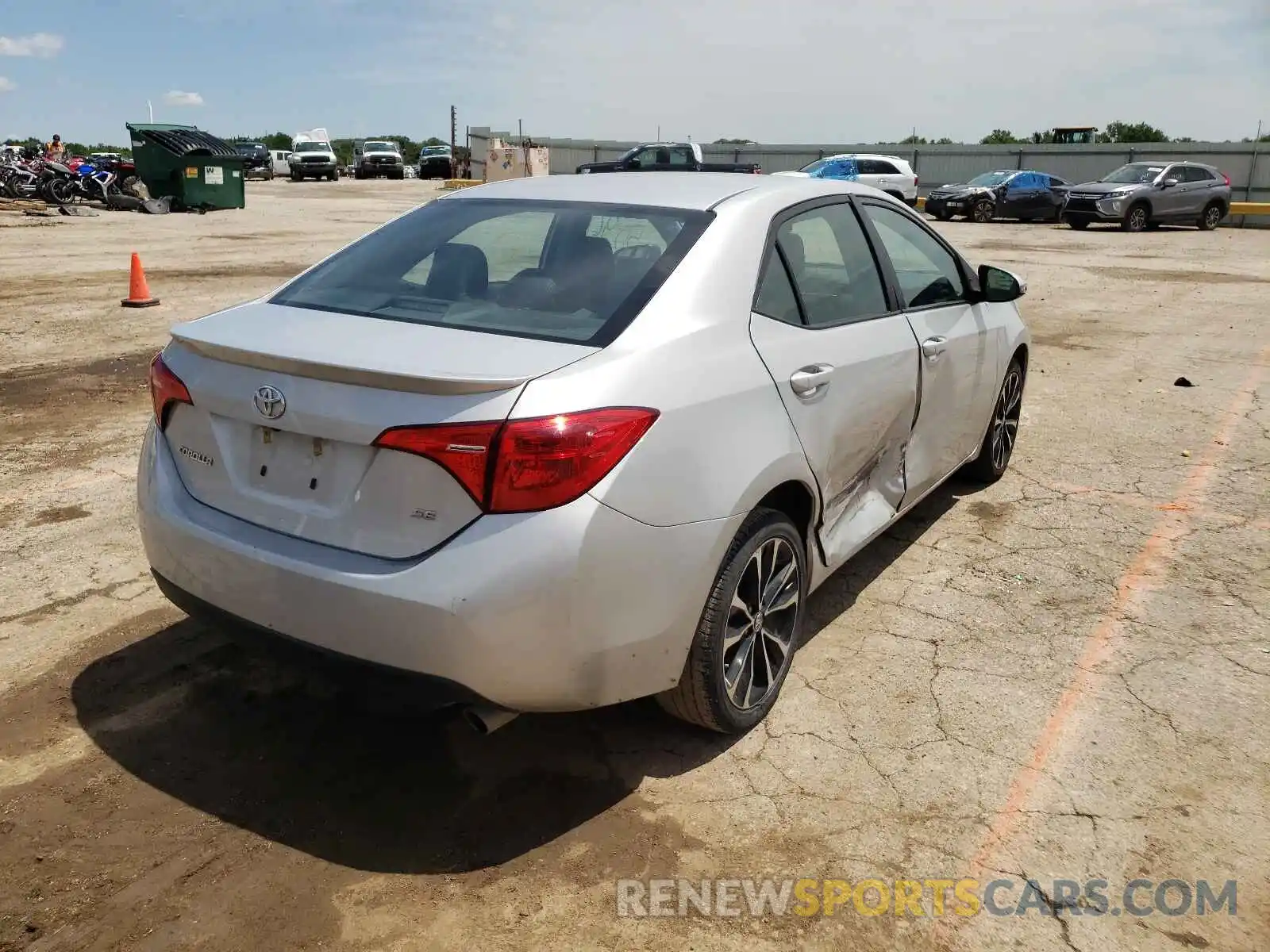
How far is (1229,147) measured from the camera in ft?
117

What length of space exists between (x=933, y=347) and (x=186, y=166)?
25838 mm

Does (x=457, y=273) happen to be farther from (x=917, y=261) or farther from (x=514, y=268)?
(x=917, y=261)

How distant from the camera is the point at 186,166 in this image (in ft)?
84.5

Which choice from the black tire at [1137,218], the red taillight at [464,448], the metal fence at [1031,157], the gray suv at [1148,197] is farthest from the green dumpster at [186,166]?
the red taillight at [464,448]

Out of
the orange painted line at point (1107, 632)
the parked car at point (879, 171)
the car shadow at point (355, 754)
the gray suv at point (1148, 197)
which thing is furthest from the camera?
the parked car at point (879, 171)

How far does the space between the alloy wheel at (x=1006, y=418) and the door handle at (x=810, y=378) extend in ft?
7.63

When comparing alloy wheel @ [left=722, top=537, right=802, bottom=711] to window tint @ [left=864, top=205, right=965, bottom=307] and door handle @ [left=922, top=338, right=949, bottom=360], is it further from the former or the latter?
window tint @ [left=864, top=205, right=965, bottom=307]

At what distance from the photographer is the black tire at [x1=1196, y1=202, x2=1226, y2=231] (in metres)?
27.6

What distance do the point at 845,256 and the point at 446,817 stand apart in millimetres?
2470

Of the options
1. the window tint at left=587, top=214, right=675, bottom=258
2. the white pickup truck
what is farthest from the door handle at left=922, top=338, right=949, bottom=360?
the white pickup truck

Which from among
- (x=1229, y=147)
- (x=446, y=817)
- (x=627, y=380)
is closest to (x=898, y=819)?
(x=446, y=817)

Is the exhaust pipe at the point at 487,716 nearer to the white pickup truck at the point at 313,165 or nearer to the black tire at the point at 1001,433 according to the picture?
the black tire at the point at 1001,433

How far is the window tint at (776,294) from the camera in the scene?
3266 millimetres

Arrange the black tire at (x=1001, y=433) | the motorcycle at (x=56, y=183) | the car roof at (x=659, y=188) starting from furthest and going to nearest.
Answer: the motorcycle at (x=56, y=183)
the black tire at (x=1001, y=433)
the car roof at (x=659, y=188)
